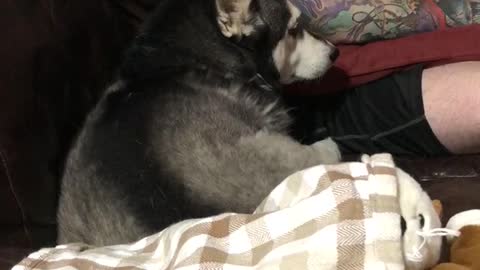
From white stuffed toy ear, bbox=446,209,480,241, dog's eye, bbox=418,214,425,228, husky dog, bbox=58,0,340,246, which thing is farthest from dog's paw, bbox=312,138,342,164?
dog's eye, bbox=418,214,425,228

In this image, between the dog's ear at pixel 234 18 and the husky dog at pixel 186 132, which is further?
the dog's ear at pixel 234 18

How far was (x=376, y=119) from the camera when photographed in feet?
5.10

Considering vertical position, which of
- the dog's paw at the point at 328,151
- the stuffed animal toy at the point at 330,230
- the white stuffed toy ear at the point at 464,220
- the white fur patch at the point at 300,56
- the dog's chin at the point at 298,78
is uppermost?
the stuffed animal toy at the point at 330,230

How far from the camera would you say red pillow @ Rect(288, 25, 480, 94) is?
5.00ft

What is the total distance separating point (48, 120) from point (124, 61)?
24cm

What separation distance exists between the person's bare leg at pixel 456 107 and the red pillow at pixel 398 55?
0.17 feet

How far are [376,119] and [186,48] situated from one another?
501mm

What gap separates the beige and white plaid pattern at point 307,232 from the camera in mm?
762

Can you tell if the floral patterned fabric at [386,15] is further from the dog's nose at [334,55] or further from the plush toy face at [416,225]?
the plush toy face at [416,225]

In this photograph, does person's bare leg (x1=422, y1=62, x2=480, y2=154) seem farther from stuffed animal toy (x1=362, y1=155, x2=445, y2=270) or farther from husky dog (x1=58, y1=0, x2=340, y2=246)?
stuffed animal toy (x1=362, y1=155, x2=445, y2=270)

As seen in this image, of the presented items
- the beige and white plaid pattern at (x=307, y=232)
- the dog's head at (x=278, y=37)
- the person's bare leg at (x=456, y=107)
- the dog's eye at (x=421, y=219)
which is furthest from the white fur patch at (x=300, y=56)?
the dog's eye at (x=421, y=219)

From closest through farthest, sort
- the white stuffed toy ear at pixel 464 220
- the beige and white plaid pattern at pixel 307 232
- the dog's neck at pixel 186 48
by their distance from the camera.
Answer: the beige and white plaid pattern at pixel 307 232
the white stuffed toy ear at pixel 464 220
the dog's neck at pixel 186 48

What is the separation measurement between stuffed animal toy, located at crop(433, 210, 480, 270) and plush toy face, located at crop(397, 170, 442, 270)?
3 cm

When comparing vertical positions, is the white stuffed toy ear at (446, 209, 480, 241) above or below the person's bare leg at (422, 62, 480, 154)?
above
